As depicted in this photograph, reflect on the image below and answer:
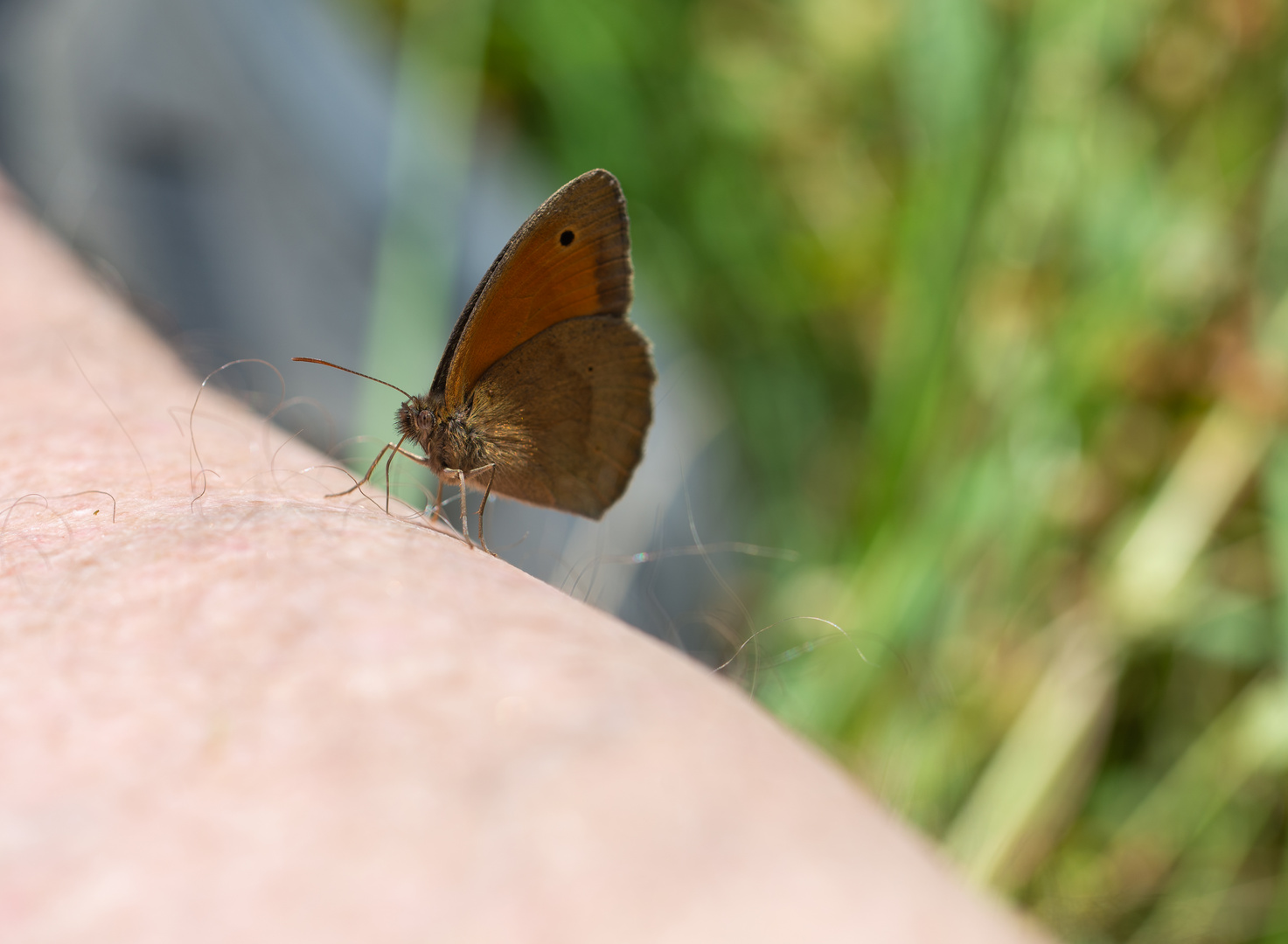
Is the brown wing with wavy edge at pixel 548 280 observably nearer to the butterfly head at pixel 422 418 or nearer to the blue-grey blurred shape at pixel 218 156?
the butterfly head at pixel 422 418

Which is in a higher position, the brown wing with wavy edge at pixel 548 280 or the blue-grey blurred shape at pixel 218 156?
the brown wing with wavy edge at pixel 548 280

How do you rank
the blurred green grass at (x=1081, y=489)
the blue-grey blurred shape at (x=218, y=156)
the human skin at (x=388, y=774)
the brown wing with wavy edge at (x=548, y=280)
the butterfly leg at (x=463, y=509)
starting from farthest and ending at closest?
1. the blue-grey blurred shape at (x=218, y=156)
2. the blurred green grass at (x=1081, y=489)
3. the brown wing with wavy edge at (x=548, y=280)
4. the butterfly leg at (x=463, y=509)
5. the human skin at (x=388, y=774)

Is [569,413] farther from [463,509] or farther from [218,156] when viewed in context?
[218,156]

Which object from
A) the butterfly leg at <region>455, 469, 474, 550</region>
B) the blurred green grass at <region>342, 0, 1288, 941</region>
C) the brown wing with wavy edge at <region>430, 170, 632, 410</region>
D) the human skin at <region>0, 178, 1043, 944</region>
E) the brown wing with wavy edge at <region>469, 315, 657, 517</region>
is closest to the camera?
the human skin at <region>0, 178, 1043, 944</region>

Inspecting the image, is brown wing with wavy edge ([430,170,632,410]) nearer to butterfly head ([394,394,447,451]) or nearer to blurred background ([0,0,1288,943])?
butterfly head ([394,394,447,451])

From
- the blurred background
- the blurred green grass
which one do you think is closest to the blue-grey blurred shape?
the blurred background

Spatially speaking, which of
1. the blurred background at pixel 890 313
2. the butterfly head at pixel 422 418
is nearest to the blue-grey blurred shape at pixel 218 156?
the blurred background at pixel 890 313

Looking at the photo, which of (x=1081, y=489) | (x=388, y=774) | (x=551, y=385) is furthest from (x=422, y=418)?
(x=1081, y=489)
